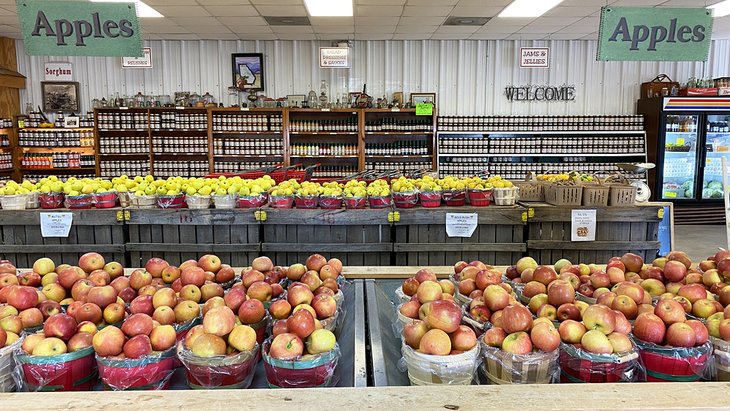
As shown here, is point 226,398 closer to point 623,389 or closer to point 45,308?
point 45,308

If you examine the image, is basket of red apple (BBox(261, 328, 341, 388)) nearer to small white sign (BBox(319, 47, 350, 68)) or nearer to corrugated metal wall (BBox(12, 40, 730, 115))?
small white sign (BBox(319, 47, 350, 68))

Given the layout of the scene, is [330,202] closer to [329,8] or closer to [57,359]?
[57,359]

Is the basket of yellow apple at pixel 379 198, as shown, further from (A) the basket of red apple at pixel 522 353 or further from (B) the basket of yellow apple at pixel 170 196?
(A) the basket of red apple at pixel 522 353

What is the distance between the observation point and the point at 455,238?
4539 millimetres

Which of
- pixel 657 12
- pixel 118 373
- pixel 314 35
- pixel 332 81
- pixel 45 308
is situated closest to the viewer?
pixel 118 373

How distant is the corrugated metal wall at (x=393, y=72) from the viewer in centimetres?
924

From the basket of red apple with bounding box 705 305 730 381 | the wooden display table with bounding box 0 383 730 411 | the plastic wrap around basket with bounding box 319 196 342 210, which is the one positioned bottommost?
the wooden display table with bounding box 0 383 730 411

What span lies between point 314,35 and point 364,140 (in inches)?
77.0

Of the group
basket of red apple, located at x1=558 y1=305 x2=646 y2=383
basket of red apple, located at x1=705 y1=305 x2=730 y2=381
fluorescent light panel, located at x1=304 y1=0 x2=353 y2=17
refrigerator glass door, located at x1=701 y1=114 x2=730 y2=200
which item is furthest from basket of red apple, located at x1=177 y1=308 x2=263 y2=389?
refrigerator glass door, located at x1=701 y1=114 x2=730 y2=200

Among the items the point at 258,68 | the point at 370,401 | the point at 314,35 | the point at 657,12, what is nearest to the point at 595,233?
the point at 657,12

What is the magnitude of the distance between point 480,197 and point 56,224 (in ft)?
12.1

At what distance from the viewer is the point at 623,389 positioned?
1.45 m

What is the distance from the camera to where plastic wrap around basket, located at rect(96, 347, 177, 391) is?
1.53m

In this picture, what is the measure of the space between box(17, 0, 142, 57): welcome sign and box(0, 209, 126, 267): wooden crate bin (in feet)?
4.54
